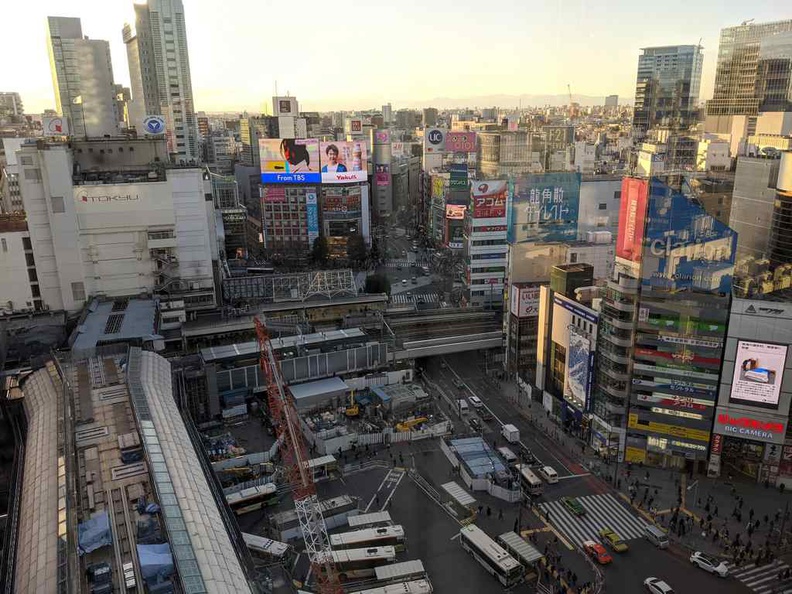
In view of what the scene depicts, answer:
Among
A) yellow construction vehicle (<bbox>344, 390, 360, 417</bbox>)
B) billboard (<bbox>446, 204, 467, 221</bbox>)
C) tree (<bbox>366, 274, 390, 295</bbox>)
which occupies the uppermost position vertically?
billboard (<bbox>446, 204, 467, 221</bbox>)

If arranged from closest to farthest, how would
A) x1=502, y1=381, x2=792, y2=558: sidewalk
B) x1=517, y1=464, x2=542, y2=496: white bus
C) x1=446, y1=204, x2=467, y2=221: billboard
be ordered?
x1=502, y1=381, x2=792, y2=558: sidewalk < x1=517, y1=464, x2=542, y2=496: white bus < x1=446, y1=204, x2=467, y2=221: billboard

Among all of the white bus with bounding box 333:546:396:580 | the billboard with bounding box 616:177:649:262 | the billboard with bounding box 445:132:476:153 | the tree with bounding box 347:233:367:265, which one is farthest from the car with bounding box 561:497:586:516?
the billboard with bounding box 445:132:476:153

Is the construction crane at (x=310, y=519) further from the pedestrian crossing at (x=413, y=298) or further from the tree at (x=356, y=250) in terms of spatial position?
the tree at (x=356, y=250)

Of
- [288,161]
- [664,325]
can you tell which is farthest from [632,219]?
[288,161]

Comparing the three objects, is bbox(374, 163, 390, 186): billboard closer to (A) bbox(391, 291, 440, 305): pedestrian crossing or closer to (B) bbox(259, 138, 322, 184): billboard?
(B) bbox(259, 138, 322, 184): billboard

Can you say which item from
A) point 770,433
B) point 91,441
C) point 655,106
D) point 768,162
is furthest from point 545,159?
point 91,441

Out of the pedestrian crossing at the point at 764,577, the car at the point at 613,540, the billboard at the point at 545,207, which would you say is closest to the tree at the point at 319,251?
the billboard at the point at 545,207

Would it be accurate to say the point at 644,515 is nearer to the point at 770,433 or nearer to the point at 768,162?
the point at 770,433
